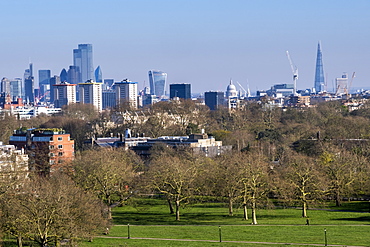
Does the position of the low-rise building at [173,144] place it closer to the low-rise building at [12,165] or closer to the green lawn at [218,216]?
the low-rise building at [12,165]

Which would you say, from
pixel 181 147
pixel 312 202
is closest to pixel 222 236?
pixel 312 202

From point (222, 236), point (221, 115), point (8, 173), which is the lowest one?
point (222, 236)

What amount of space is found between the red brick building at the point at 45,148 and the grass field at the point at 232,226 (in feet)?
44.5

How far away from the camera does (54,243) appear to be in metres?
39.9

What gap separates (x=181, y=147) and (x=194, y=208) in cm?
2926

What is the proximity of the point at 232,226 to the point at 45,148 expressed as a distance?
32204 mm

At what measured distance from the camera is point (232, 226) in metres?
47.5

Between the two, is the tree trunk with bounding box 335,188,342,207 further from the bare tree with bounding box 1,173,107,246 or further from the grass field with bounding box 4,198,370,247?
the bare tree with bounding box 1,173,107,246

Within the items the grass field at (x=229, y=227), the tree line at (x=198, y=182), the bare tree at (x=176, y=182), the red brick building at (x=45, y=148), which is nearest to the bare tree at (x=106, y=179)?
the tree line at (x=198, y=182)

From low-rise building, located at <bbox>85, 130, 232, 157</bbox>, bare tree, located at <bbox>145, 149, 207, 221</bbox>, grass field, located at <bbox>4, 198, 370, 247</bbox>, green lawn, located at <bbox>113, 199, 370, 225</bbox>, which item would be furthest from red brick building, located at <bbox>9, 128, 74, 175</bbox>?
bare tree, located at <bbox>145, 149, 207, 221</bbox>

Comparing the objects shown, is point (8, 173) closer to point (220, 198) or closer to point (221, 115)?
point (220, 198)

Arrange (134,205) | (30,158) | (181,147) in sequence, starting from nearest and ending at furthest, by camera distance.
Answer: (134,205) → (30,158) → (181,147)

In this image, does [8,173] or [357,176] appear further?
[357,176]

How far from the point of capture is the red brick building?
7038 cm
